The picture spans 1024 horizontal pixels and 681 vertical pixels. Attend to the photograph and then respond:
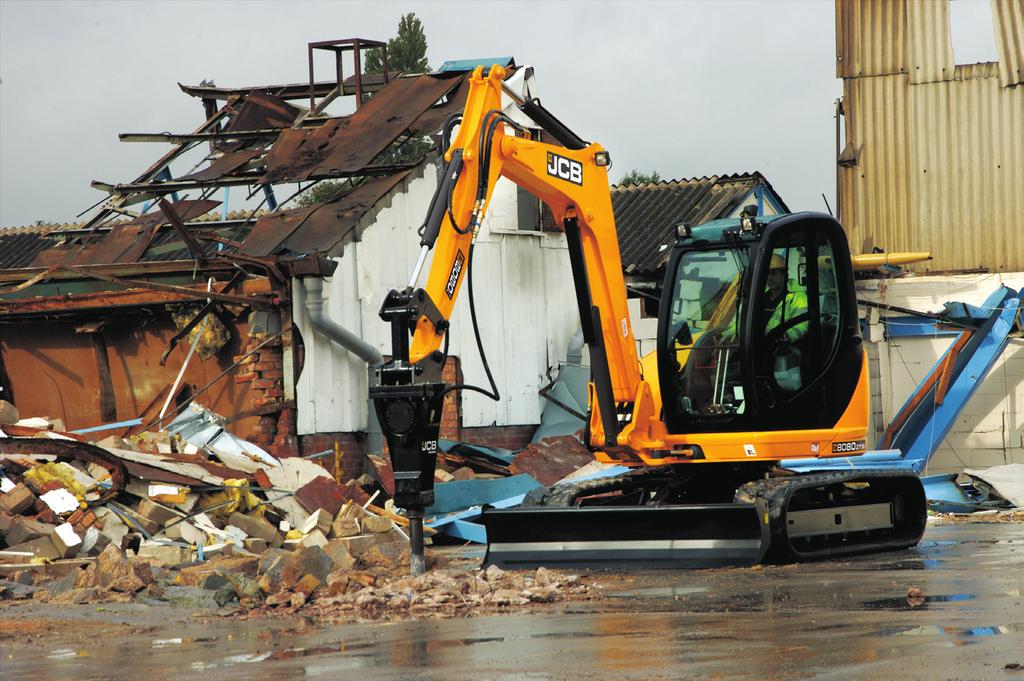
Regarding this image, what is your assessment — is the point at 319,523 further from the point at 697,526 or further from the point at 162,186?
the point at 162,186

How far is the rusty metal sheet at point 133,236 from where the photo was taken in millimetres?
17453

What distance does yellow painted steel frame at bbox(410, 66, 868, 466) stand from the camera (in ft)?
35.3

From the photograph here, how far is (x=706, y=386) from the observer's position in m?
11.5

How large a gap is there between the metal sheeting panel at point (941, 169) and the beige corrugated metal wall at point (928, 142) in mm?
17

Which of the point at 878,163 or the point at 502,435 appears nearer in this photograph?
the point at 502,435

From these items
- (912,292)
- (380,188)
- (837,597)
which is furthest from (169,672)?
(912,292)

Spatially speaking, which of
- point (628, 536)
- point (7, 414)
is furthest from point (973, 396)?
point (7, 414)

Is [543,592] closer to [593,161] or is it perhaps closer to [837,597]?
[837,597]

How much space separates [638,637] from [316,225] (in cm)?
1023

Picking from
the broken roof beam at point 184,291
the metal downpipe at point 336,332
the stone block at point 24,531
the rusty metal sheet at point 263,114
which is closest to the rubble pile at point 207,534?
the stone block at point 24,531

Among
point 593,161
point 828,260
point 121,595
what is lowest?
point 121,595

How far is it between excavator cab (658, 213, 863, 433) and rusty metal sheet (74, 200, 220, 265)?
8.25 metres

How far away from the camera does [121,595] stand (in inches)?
402

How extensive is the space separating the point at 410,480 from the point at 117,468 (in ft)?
17.5
